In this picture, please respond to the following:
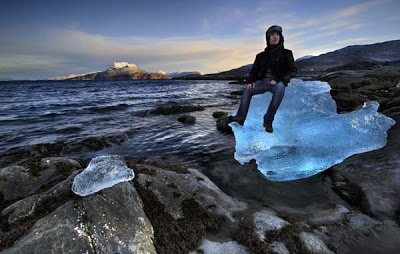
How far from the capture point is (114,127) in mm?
13430

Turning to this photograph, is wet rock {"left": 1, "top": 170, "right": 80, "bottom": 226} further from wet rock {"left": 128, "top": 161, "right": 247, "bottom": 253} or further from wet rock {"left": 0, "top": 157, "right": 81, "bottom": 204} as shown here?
wet rock {"left": 128, "top": 161, "right": 247, "bottom": 253}

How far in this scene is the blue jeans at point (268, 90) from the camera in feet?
21.2

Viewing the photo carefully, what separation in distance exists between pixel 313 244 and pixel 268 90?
4522mm

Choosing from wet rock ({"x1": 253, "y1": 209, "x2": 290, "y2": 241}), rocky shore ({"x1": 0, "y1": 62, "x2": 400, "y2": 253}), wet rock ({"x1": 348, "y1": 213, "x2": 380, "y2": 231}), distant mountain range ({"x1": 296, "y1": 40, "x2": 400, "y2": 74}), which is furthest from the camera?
Result: distant mountain range ({"x1": 296, "y1": 40, "x2": 400, "y2": 74})

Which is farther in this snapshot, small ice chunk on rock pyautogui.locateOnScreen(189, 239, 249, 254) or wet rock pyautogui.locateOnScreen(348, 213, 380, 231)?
wet rock pyautogui.locateOnScreen(348, 213, 380, 231)

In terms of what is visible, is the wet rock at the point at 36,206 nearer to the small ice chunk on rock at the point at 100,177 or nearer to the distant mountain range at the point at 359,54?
the small ice chunk on rock at the point at 100,177

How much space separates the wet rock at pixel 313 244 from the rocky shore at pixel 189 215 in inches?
0.7

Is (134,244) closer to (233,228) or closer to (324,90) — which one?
(233,228)

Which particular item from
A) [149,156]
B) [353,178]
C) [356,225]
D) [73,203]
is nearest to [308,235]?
[356,225]

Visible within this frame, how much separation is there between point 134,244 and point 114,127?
11318mm

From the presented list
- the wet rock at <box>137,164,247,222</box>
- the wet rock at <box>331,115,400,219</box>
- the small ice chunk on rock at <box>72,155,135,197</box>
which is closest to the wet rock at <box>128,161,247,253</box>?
the wet rock at <box>137,164,247,222</box>

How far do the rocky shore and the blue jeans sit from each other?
2011 mm

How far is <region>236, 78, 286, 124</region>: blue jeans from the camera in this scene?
21.2ft

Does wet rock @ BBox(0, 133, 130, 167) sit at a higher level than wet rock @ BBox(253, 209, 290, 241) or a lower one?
lower
